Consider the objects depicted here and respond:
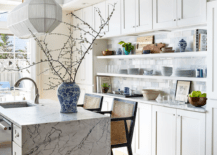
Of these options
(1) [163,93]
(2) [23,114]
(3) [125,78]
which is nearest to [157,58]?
(1) [163,93]

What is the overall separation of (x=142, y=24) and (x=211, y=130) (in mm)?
1889

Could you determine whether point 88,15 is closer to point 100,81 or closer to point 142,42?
point 100,81

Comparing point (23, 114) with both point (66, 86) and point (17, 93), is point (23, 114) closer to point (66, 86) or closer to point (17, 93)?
point (66, 86)

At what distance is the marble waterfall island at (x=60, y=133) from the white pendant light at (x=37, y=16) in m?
1.00

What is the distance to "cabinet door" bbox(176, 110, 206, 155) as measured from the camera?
328 centimetres

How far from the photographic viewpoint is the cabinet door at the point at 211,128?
3121 mm

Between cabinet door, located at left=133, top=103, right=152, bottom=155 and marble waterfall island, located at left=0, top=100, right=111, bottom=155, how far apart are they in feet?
5.28

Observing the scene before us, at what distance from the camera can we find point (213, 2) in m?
3.16

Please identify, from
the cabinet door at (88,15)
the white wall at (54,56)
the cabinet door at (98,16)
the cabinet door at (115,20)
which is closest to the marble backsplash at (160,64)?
the cabinet door at (115,20)

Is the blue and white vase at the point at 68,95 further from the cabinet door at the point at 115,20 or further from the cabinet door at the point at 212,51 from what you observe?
the cabinet door at the point at 115,20

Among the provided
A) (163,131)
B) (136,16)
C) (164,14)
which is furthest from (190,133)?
(136,16)

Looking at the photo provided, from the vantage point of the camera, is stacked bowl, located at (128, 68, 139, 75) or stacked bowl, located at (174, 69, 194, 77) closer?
stacked bowl, located at (174, 69, 194, 77)

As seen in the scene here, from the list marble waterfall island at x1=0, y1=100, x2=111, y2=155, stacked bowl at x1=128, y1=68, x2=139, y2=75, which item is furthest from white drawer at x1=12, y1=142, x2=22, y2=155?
stacked bowl at x1=128, y1=68, x2=139, y2=75

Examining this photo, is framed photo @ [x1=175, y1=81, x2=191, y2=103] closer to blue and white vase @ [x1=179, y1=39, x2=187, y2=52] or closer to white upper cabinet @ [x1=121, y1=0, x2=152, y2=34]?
blue and white vase @ [x1=179, y1=39, x2=187, y2=52]
